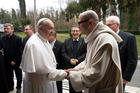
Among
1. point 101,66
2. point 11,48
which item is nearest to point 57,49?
point 11,48

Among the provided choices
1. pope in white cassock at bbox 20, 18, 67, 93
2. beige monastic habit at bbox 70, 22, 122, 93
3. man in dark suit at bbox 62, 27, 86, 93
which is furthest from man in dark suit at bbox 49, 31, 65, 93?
beige monastic habit at bbox 70, 22, 122, 93

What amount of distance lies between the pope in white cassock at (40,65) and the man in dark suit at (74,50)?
1.28 m

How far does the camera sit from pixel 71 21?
47.4 meters

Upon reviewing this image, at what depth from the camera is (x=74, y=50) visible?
407 cm

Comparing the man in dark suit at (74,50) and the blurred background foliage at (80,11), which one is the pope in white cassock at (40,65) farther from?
the blurred background foliage at (80,11)

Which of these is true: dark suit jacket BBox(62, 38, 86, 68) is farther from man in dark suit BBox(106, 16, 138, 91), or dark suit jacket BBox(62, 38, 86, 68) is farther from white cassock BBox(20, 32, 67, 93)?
white cassock BBox(20, 32, 67, 93)

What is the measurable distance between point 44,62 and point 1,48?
8.77 ft

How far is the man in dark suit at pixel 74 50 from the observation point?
3.96 m

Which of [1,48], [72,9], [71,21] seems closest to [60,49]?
[1,48]

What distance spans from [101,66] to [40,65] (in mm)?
1039

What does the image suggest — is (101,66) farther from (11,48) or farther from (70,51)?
(11,48)

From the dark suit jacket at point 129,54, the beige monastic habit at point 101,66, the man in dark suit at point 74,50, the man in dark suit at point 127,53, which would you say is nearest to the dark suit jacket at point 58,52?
the man in dark suit at point 74,50

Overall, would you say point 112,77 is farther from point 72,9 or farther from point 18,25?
point 72,9

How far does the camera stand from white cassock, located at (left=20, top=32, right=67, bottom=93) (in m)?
2.41
